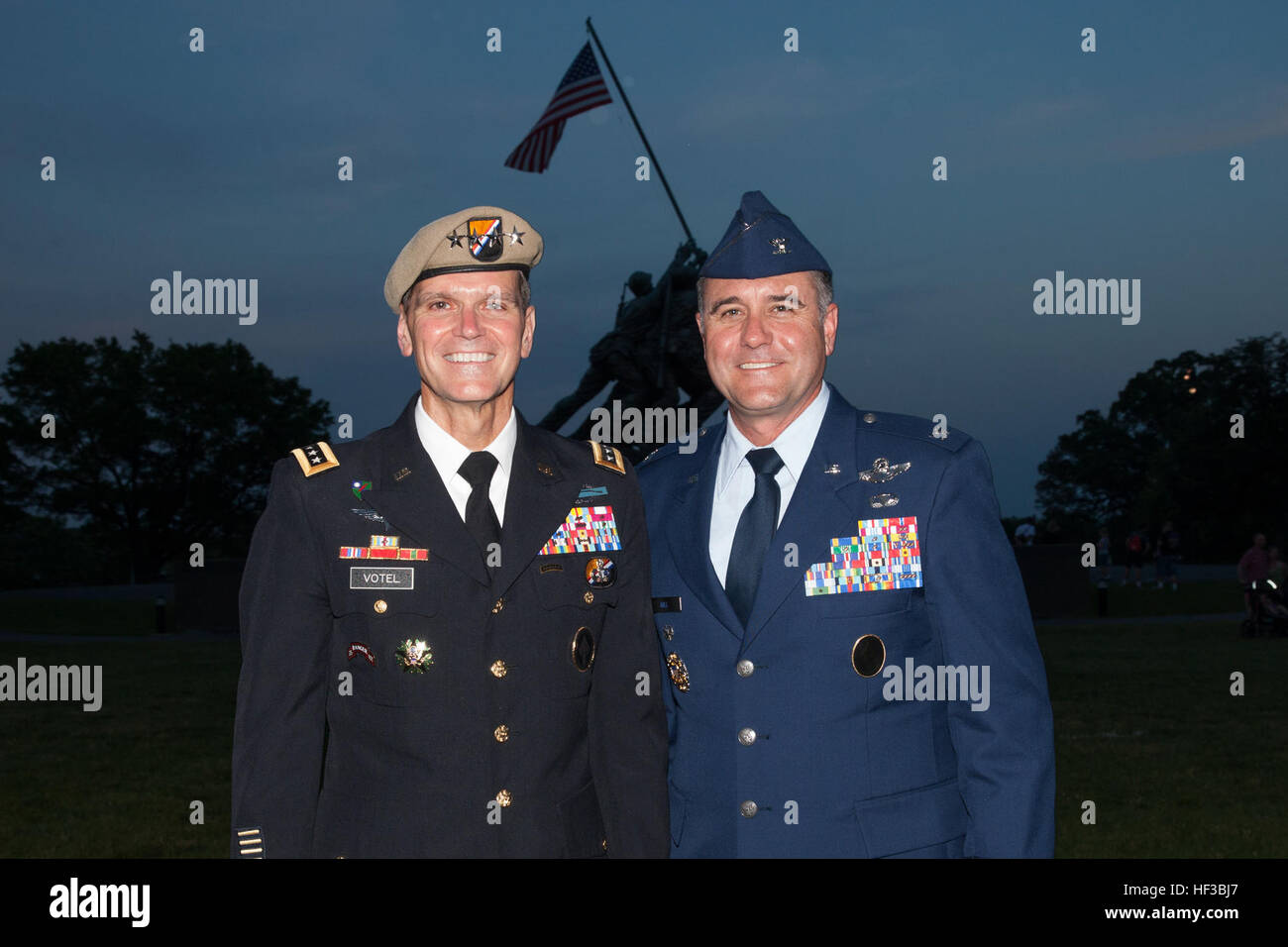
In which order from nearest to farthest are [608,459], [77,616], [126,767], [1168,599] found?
[608,459] → [126,767] → [77,616] → [1168,599]

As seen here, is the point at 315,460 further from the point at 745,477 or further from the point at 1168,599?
the point at 1168,599

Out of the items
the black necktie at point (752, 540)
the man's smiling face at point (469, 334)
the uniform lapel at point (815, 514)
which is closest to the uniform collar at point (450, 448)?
the man's smiling face at point (469, 334)

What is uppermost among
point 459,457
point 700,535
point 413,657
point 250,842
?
point 459,457

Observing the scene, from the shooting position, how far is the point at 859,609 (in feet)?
11.1

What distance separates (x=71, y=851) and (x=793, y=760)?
707 centimetres

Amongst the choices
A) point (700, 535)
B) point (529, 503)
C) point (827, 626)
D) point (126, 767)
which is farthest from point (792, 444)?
point (126, 767)

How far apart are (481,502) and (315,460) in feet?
1.71

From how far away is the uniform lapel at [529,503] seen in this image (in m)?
3.52

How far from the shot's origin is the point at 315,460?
3635 mm

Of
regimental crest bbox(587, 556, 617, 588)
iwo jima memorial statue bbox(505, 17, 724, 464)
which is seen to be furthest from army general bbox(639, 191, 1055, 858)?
iwo jima memorial statue bbox(505, 17, 724, 464)

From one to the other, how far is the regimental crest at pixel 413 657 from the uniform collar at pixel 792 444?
Answer: 973 millimetres

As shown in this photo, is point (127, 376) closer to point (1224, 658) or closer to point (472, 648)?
point (1224, 658)

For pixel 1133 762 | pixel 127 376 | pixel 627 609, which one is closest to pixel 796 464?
pixel 627 609

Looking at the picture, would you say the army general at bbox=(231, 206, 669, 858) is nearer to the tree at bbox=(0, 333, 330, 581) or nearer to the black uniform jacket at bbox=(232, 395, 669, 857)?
the black uniform jacket at bbox=(232, 395, 669, 857)
